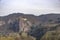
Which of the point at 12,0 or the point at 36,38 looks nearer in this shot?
the point at 36,38

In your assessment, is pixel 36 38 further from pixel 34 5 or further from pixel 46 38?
pixel 34 5

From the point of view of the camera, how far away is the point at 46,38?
418 cm

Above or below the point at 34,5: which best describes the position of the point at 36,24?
below

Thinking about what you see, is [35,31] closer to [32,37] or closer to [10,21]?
[32,37]

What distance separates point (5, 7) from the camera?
4551 mm

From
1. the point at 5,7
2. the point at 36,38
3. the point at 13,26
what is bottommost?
the point at 36,38

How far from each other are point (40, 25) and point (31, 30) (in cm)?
28

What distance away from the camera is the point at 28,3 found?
452 centimetres

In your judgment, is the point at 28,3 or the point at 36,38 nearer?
the point at 36,38

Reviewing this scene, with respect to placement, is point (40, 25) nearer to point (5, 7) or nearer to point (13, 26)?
point (13, 26)

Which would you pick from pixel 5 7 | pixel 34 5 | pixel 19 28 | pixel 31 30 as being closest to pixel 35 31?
pixel 31 30

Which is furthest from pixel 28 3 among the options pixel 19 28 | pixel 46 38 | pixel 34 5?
pixel 46 38

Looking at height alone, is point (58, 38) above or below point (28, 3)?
below

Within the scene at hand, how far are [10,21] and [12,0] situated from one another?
2.00 ft
